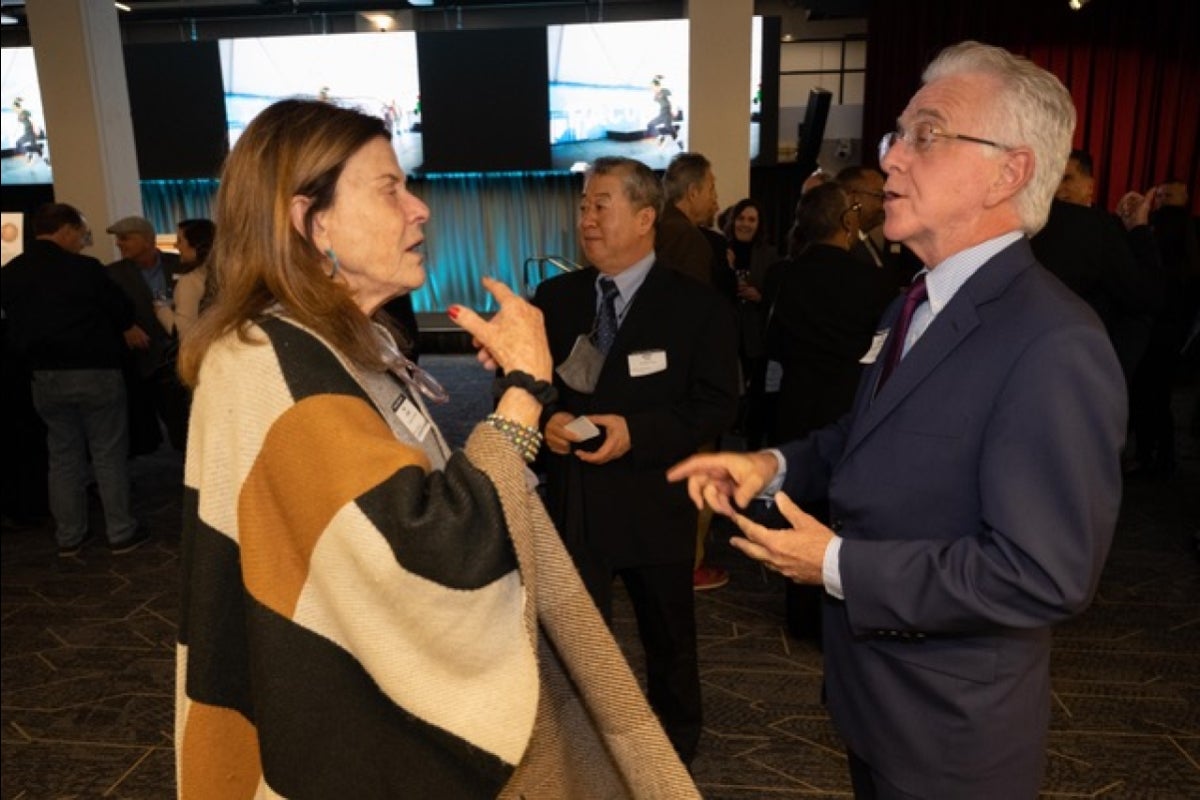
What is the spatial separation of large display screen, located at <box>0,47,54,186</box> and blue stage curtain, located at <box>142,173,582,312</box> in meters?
1.22

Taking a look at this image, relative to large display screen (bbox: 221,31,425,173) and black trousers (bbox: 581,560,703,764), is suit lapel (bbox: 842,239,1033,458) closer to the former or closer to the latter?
black trousers (bbox: 581,560,703,764)

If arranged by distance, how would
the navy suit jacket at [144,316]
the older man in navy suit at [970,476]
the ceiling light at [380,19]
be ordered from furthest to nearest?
1. the ceiling light at [380,19]
2. the navy suit jacket at [144,316]
3. the older man in navy suit at [970,476]

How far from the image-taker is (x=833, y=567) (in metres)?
1.36

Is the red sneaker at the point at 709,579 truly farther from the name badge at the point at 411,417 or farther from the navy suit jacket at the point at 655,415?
the name badge at the point at 411,417

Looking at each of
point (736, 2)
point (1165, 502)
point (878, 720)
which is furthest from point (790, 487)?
point (736, 2)

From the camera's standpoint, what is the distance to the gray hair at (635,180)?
8.55 ft

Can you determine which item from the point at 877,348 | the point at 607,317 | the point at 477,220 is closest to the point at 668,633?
the point at 607,317

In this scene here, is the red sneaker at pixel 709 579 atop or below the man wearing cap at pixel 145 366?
below

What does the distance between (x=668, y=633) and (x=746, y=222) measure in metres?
4.05

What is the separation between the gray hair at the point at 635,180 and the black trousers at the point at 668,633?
1.01m

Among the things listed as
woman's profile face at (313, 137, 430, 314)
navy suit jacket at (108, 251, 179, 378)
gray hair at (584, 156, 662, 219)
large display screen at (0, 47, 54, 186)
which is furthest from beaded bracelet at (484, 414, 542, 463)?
large display screen at (0, 47, 54, 186)

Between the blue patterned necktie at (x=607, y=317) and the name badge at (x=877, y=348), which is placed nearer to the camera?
the name badge at (x=877, y=348)

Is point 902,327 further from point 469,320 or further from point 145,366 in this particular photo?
point 145,366

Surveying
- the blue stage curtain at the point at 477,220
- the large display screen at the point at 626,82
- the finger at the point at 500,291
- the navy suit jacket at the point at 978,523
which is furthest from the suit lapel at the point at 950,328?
the blue stage curtain at the point at 477,220
